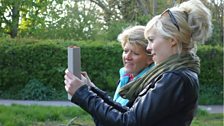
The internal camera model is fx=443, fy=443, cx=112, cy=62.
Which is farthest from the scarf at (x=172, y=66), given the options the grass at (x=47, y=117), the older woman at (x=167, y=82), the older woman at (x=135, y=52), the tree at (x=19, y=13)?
the tree at (x=19, y=13)

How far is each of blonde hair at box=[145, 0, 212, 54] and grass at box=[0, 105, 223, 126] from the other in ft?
16.8

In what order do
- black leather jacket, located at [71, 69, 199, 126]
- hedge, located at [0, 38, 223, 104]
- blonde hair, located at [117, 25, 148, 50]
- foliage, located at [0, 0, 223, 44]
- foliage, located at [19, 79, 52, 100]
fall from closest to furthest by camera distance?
1. black leather jacket, located at [71, 69, 199, 126]
2. blonde hair, located at [117, 25, 148, 50]
3. foliage, located at [19, 79, 52, 100]
4. hedge, located at [0, 38, 223, 104]
5. foliage, located at [0, 0, 223, 44]

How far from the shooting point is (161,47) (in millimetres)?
1674

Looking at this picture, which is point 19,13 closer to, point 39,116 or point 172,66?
point 39,116

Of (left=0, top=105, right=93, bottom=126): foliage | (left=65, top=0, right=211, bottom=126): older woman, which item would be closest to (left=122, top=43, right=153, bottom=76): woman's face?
(left=65, top=0, right=211, bottom=126): older woman

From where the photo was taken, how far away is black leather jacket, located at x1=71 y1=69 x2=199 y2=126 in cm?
154

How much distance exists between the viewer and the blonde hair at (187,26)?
1654 mm

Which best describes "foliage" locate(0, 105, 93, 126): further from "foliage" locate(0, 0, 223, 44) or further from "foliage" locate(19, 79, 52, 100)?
"foliage" locate(0, 0, 223, 44)

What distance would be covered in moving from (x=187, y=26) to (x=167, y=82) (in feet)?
0.81

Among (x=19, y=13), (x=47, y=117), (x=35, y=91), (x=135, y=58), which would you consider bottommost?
(x=35, y=91)

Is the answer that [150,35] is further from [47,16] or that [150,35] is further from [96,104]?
[47,16]

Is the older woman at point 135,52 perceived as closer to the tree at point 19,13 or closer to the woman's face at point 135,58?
the woman's face at point 135,58

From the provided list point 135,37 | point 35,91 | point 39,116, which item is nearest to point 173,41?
point 135,37

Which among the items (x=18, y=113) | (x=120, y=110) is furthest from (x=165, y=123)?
(x=18, y=113)
